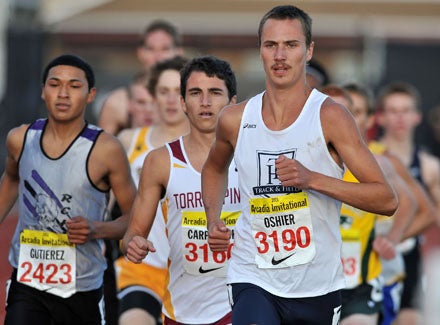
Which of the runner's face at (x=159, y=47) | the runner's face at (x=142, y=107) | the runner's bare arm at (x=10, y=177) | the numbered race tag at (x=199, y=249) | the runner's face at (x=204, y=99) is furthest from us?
the runner's face at (x=159, y=47)

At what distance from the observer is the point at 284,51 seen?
5.89m

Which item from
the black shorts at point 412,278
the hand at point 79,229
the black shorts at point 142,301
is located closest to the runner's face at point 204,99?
the hand at point 79,229

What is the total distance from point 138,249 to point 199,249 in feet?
2.36

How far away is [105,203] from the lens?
23.5 ft

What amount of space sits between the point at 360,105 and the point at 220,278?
8.81ft

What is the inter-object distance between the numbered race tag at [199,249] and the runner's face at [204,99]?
0.53 meters

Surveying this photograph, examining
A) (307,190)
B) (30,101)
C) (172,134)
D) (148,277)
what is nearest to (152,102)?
(172,134)

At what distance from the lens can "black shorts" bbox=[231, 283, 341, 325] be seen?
5.83 metres

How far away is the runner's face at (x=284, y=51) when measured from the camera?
19.3 ft

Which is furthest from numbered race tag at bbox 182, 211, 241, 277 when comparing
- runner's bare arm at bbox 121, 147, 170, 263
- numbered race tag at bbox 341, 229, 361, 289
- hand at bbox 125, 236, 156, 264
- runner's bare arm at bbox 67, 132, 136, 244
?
numbered race tag at bbox 341, 229, 361, 289

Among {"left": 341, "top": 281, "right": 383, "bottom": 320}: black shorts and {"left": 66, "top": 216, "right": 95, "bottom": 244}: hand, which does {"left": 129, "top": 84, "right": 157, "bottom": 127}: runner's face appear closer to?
{"left": 341, "top": 281, "right": 383, "bottom": 320}: black shorts

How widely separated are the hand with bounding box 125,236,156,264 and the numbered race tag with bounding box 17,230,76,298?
76 cm

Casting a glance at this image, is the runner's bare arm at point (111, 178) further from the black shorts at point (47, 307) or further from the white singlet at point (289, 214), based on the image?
the white singlet at point (289, 214)

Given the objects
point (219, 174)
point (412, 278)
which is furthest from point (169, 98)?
point (412, 278)
